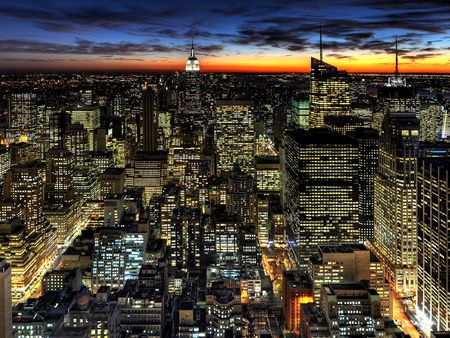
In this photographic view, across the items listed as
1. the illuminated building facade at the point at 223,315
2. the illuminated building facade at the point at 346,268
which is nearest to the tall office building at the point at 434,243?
the illuminated building facade at the point at 346,268

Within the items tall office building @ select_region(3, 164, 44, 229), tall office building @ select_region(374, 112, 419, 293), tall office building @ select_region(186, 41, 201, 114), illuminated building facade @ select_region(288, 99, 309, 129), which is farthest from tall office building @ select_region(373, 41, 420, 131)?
tall office building @ select_region(3, 164, 44, 229)

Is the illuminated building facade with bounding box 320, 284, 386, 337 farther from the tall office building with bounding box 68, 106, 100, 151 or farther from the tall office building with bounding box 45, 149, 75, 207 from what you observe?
the tall office building with bounding box 68, 106, 100, 151

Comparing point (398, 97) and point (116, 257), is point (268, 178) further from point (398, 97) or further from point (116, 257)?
point (116, 257)

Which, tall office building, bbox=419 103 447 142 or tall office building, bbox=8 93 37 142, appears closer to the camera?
tall office building, bbox=419 103 447 142

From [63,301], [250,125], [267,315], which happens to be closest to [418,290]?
[267,315]

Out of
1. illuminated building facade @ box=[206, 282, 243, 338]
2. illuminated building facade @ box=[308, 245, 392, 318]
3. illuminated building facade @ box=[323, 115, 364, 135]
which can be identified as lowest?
illuminated building facade @ box=[206, 282, 243, 338]

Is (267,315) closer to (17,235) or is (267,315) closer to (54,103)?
(17,235)
